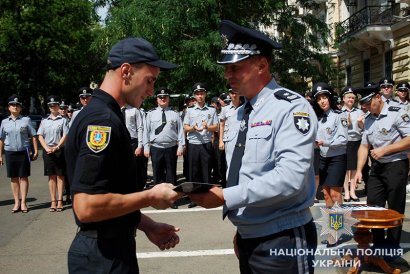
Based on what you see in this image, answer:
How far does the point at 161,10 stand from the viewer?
15555 millimetres

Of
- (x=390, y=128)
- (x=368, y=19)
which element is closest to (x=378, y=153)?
(x=390, y=128)

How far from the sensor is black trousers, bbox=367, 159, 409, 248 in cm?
515

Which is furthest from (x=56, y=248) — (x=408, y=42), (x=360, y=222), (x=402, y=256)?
(x=408, y=42)

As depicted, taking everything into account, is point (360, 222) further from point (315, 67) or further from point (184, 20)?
point (315, 67)

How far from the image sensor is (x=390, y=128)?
17.1 feet

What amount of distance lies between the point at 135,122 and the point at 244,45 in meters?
7.39

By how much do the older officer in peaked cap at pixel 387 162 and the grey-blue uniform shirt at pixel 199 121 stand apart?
14.5 ft

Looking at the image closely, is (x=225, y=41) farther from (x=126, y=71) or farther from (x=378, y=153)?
(x=378, y=153)

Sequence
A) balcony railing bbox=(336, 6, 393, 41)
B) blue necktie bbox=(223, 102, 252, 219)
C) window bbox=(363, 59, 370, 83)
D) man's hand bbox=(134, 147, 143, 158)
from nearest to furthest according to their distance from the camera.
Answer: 1. blue necktie bbox=(223, 102, 252, 219)
2. man's hand bbox=(134, 147, 143, 158)
3. balcony railing bbox=(336, 6, 393, 41)
4. window bbox=(363, 59, 370, 83)

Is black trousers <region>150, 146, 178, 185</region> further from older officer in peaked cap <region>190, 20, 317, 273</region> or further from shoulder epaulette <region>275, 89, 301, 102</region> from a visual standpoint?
shoulder epaulette <region>275, 89, 301, 102</region>

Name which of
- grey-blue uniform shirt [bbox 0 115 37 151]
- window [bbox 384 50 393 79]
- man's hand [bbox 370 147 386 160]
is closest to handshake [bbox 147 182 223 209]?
man's hand [bbox 370 147 386 160]

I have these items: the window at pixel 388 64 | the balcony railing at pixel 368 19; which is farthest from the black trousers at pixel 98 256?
the window at pixel 388 64

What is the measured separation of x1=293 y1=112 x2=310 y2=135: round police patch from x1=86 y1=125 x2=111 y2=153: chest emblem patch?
934mm

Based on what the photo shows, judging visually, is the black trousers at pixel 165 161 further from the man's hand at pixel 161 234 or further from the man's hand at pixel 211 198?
the man's hand at pixel 211 198
